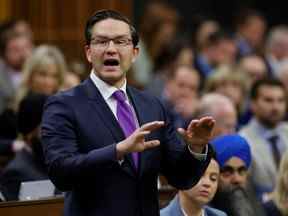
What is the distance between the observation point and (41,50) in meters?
6.90

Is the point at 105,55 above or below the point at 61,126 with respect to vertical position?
above

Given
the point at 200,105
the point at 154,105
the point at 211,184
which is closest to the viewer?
the point at 154,105

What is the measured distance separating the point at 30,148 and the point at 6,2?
4.44 metres

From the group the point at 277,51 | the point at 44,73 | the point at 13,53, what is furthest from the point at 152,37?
the point at 44,73

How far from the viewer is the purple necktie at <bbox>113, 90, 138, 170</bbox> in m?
3.59

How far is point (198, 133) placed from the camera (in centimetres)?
352

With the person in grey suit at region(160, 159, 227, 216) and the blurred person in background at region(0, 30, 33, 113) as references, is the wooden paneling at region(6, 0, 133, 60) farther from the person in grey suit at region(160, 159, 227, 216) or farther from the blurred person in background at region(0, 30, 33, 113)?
the person in grey suit at region(160, 159, 227, 216)

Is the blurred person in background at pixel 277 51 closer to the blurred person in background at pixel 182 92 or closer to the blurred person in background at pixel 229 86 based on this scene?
the blurred person in background at pixel 182 92

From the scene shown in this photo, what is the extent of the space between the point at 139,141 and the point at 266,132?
3806 millimetres

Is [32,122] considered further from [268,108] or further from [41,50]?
[268,108]

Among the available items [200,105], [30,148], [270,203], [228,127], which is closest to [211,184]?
[270,203]

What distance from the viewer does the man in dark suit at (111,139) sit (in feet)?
11.4

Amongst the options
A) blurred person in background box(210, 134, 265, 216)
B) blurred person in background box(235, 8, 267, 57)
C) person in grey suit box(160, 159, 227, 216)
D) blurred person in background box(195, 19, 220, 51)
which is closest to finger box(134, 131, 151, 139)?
person in grey suit box(160, 159, 227, 216)

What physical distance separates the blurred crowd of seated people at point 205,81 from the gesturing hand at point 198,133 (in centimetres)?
98
